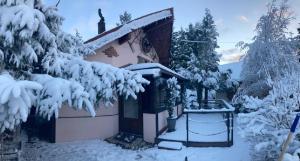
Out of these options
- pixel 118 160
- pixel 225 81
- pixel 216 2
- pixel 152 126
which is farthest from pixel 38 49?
pixel 225 81

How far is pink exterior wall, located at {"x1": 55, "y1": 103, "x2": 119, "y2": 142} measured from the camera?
1146 centimetres

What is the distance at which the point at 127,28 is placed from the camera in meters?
13.2

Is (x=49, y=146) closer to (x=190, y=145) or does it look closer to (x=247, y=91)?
(x=190, y=145)

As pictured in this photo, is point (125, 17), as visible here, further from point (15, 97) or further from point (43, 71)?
point (15, 97)

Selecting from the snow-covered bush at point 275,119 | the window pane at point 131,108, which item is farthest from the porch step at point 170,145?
the snow-covered bush at point 275,119

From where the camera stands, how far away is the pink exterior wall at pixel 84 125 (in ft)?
37.6

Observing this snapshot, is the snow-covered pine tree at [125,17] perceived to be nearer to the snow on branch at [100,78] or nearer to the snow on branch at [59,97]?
the snow on branch at [100,78]

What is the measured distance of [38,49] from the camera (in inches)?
258

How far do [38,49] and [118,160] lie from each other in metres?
4.37

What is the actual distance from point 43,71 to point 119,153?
4142mm

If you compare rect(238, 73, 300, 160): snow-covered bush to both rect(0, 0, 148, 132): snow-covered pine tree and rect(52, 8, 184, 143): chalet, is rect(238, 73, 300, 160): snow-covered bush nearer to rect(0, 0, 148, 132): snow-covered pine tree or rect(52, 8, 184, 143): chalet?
rect(0, 0, 148, 132): snow-covered pine tree

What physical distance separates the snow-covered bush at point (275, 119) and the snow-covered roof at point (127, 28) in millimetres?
6670

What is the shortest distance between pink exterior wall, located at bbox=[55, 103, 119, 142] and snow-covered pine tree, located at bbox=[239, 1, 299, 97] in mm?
8515

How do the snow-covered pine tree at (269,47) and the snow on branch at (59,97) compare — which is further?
the snow-covered pine tree at (269,47)
